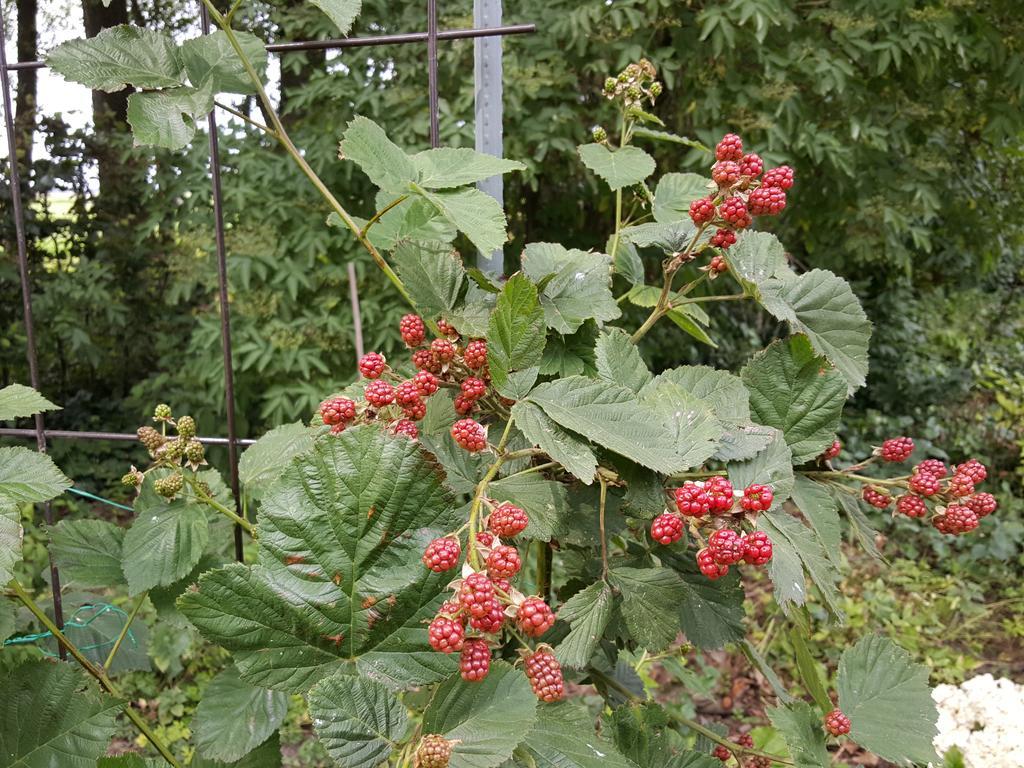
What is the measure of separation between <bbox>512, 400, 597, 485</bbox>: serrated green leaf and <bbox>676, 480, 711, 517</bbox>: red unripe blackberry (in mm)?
66

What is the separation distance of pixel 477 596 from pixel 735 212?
0.38m

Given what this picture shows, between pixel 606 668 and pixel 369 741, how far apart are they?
46 centimetres

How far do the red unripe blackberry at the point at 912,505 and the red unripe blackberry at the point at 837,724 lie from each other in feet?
0.65

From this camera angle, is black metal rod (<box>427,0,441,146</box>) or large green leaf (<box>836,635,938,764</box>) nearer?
large green leaf (<box>836,635,938,764</box>)

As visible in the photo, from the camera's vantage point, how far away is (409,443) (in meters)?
0.56

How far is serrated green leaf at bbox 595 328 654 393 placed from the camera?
678 millimetres

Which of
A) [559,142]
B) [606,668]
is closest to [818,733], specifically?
[606,668]

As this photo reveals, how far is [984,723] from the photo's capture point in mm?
1315

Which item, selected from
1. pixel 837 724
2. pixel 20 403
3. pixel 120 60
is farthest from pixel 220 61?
pixel 837 724

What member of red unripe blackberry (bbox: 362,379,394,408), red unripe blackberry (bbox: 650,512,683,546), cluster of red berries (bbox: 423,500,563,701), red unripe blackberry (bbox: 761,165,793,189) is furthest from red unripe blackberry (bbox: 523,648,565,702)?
red unripe blackberry (bbox: 761,165,793,189)

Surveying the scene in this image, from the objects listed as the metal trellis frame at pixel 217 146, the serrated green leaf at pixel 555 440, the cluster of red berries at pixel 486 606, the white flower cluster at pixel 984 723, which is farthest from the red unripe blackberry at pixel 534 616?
the white flower cluster at pixel 984 723

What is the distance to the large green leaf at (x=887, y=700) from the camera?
28.8 inches

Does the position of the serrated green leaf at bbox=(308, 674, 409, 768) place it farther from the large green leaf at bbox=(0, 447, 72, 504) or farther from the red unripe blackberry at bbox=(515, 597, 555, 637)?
the large green leaf at bbox=(0, 447, 72, 504)

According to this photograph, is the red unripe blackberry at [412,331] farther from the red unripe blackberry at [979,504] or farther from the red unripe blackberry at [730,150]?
the red unripe blackberry at [979,504]
